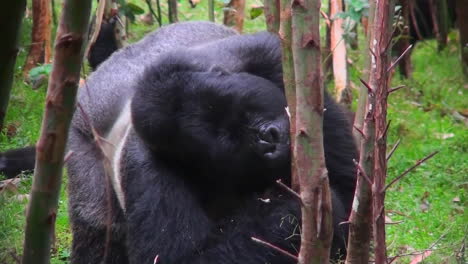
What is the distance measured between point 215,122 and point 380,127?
986mm

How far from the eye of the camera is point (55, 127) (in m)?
1.50

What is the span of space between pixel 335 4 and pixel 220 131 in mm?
2893

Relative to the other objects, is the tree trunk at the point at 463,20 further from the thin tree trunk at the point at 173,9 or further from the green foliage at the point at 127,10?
the green foliage at the point at 127,10

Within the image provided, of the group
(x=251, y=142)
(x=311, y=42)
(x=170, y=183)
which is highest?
(x=311, y=42)

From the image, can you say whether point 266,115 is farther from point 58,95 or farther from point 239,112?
point 58,95

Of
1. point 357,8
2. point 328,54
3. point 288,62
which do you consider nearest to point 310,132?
point 288,62

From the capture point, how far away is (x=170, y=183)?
10.2 feet

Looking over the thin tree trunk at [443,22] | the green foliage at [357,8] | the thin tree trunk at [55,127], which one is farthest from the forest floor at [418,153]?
the green foliage at [357,8]

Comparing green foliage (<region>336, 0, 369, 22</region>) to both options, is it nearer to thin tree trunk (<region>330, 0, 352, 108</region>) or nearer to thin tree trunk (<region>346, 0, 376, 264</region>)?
thin tree trunk (<region>330, 0, 352, 108</region>)

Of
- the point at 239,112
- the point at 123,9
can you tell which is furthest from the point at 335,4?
the point at 239,112

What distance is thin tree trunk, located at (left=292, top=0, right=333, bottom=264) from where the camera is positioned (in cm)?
193

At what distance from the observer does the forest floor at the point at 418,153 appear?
12.3ft

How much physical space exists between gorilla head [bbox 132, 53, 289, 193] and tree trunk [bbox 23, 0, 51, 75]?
2.70 m

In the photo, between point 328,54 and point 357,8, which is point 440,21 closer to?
point 328,54
